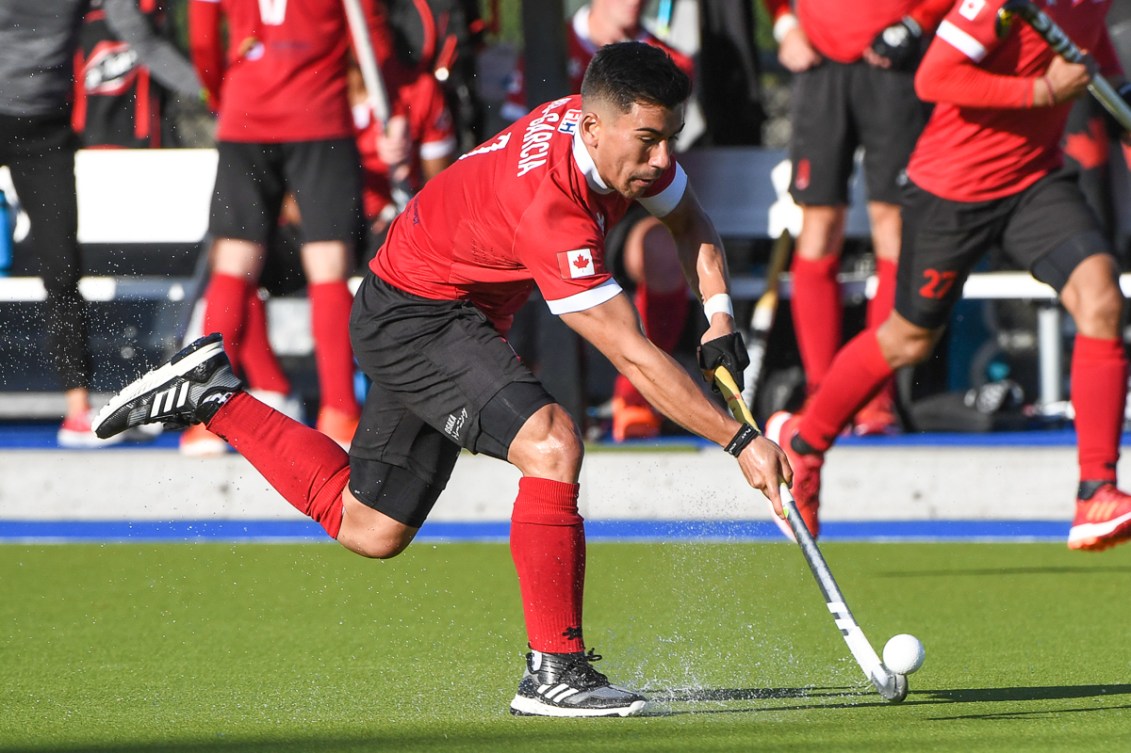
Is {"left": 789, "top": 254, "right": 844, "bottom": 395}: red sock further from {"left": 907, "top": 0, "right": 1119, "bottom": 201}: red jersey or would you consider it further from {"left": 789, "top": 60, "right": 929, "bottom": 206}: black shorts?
{"left": 907, "top": 0, "right": 1119, "bottom": 201}: red jersey

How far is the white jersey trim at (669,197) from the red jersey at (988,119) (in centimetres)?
157

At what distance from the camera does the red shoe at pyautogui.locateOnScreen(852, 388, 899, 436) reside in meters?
7.79

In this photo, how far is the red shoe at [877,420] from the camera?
779cm

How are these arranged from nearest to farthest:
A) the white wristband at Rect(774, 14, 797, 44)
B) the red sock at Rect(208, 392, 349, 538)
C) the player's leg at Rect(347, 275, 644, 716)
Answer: the player's leg at Rect(347, 275, 644, 716) → the red sock at Rect(208, 392, 349, 538) → the white wristband at Rect(774, 14, 797, 44)

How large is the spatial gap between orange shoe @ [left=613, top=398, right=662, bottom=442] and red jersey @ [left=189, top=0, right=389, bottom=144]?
1699 millimetres

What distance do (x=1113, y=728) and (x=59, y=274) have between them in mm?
5054

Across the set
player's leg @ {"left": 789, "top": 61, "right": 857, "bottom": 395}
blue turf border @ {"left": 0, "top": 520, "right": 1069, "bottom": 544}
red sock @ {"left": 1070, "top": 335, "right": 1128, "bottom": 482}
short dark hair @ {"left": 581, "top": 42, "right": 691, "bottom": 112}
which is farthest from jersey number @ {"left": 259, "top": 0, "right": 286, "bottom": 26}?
short dark hair @ {"left": 581, "top": 42, "right": 691, "bottom": 112}

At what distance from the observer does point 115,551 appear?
6.85 meters

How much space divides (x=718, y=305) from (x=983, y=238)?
169 centimetres

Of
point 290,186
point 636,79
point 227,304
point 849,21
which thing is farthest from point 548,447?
point 849,21

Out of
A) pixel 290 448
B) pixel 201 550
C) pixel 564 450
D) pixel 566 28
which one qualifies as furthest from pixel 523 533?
pixel 566 28

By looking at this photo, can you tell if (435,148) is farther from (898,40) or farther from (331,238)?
(898,40)

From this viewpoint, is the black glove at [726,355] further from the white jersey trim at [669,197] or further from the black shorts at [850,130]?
the black shorts at [850,130]

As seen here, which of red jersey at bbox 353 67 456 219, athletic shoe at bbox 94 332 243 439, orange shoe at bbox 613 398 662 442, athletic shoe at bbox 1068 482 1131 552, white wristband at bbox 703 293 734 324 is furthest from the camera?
red jersey at bbox 353 67 456 219
